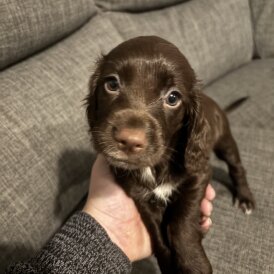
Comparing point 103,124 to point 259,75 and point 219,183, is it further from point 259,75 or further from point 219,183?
point 259,75

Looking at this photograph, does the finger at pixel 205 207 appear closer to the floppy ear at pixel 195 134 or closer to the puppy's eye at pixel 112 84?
the floppy ear at pixel 195 134

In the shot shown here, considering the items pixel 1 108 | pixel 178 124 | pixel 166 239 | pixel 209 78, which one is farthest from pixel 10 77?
pixel 209 78

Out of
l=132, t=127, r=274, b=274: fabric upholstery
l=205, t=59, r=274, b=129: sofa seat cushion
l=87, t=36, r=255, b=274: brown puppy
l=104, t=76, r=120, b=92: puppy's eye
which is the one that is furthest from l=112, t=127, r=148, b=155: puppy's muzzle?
l=205, t=59, r=274, b=129: sofa seat cushion

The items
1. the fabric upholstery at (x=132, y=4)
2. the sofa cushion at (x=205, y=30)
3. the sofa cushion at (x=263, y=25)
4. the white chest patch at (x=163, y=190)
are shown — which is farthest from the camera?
the sofa cushion at (x=263, y=25)

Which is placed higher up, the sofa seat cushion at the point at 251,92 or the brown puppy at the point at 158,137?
the brown puppy at the point at 158,137

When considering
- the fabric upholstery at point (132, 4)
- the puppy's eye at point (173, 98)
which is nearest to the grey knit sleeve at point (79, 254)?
the puppy's eye at point (173, 98)

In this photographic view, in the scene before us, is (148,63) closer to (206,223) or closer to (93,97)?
(93,97)

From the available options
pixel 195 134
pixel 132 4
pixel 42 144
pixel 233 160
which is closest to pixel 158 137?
pixel 195 134

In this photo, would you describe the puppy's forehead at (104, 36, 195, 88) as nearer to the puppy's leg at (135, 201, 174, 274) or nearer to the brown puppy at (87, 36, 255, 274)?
the brown puppy at (87, 36, 255, 274)
